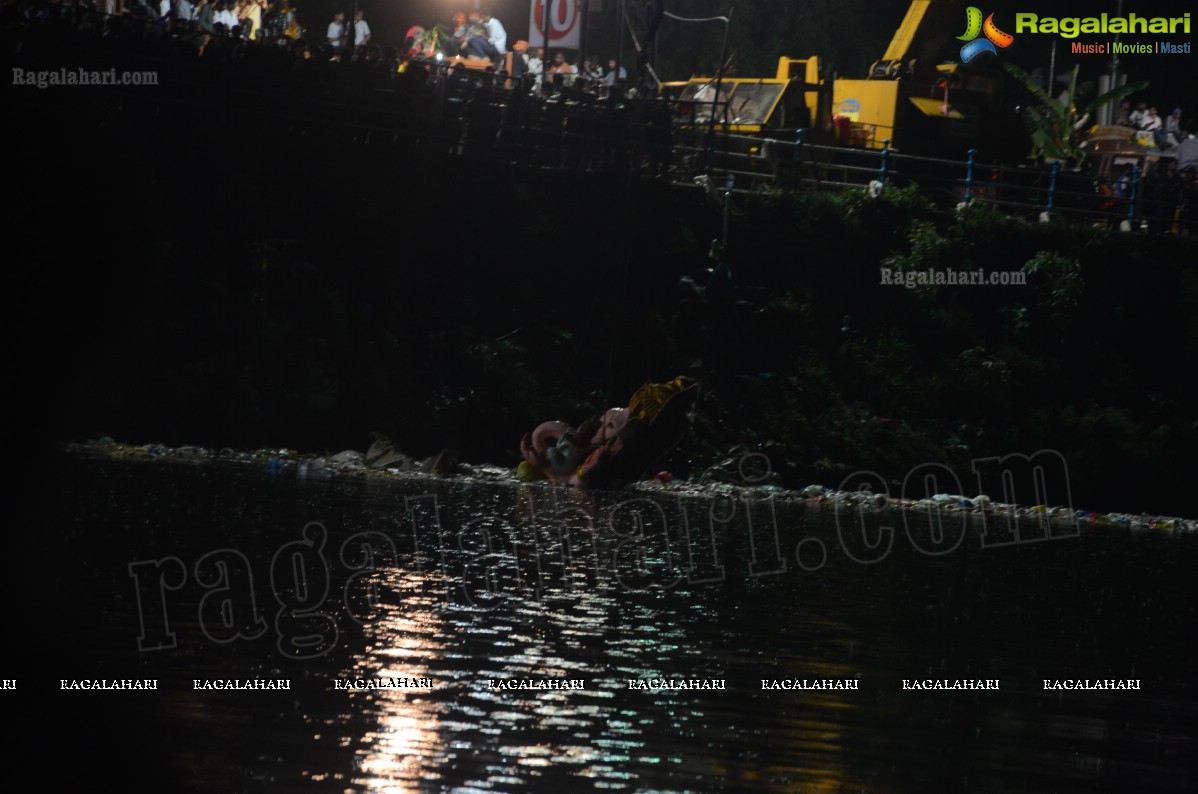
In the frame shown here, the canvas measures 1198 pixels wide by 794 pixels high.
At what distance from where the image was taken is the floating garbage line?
21.8 meters

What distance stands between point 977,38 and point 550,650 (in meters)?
31.8

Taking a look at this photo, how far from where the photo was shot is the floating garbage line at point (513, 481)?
21.8 meters

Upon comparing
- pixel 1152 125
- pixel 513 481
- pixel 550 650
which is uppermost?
pixel 1152 125

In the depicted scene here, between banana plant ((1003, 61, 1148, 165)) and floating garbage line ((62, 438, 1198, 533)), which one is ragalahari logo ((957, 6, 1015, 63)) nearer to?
banana plant ((1003, 61, 1148, 165))

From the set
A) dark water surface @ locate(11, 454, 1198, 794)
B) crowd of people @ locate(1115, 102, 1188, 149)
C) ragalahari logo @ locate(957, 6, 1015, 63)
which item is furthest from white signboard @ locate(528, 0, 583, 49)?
ragalahari logo @ locate(957, 6, 1015, 63)

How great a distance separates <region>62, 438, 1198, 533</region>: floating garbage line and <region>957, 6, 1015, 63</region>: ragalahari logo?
52.8 feet

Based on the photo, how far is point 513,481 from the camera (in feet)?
75.4

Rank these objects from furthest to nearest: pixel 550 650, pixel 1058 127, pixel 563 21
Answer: pixel 1058 127, pixel 563 21, pixel 550 650

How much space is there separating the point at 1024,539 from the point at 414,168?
36.1 feet

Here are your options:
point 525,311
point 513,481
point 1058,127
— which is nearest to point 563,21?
point 525,311

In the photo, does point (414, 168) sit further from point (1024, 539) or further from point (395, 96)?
point (1024, 539)

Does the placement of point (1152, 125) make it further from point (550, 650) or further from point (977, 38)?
point (550, 650)

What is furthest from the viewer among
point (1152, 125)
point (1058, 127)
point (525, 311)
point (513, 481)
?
point (1152, 125)

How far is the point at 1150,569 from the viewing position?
60.6 feet
